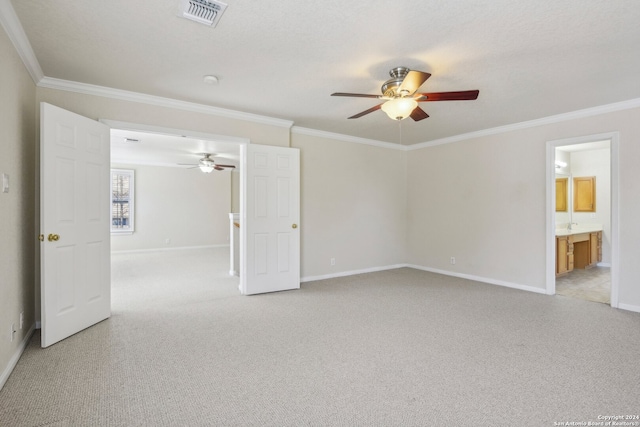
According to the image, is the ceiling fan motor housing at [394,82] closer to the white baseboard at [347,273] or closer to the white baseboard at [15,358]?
the white baseboard at [347,273]

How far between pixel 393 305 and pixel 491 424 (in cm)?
217

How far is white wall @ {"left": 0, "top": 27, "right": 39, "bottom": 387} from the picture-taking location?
7.33 feet

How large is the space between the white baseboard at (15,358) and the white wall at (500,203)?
5597 millimetres

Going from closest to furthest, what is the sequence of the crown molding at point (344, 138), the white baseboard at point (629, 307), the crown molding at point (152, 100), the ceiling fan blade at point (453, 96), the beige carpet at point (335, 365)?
the beige carpet at point (335, 365)
the ceiling fan blade at point (453, 96)
the crown molding at point (152, 100)
the white baseboard at point (629, 307)
the crown molding at point (344, 138)

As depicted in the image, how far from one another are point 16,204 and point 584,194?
898 cm

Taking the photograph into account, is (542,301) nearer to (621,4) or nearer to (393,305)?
Result: (393,305)

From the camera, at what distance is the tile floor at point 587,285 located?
4.35m

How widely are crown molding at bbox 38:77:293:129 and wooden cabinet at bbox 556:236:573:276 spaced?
188 inches

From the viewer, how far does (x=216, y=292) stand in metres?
4.58

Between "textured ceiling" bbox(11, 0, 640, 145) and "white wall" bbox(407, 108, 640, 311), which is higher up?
"textured ceiling" bbox(11, 0, 640, 145)

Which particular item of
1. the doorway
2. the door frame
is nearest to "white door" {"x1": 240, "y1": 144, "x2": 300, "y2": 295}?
the doorway

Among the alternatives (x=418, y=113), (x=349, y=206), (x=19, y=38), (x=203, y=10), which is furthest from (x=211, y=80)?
(x=349, y=206)

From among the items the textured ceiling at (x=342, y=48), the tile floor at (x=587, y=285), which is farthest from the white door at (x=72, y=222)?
the tile floor at (x=587, y=285)

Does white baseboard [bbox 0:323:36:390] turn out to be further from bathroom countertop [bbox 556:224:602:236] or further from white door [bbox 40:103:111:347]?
bathroom countertop [bbox 556:224:602:236]
